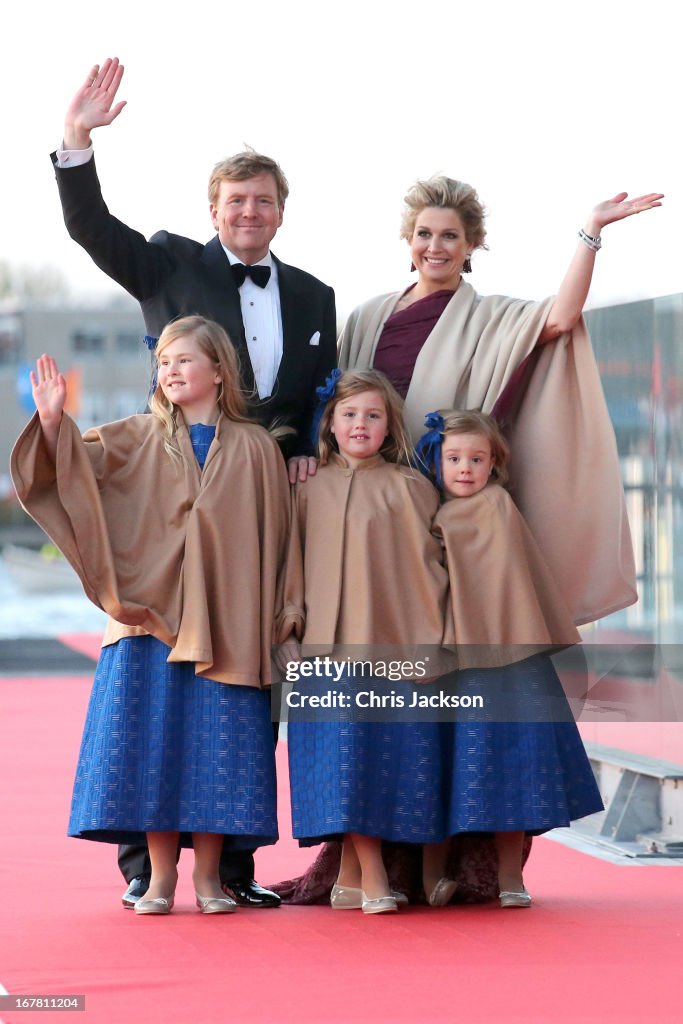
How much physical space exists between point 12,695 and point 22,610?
4721 mm

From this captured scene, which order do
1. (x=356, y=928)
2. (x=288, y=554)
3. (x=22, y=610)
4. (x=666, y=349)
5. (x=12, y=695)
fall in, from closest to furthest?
(x=356, y=928), (x=288, y=554), (x=666, y=349), (x=12, y=695), (x=22, y=610)

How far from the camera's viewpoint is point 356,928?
11.1 ft

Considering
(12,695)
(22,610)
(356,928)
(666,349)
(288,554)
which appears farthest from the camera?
(22,610)

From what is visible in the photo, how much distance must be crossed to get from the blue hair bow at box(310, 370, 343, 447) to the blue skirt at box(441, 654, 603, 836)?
2.25ft

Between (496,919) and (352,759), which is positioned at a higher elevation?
(352,759)

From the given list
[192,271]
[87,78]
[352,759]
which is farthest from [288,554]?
[87,78]

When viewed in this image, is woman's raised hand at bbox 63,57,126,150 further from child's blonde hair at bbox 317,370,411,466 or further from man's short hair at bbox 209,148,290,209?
child's blonde hair at bbox 317,370,411,466

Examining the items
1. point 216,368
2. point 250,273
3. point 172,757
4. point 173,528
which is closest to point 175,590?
point 173,528

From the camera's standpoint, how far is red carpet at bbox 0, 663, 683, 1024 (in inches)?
105

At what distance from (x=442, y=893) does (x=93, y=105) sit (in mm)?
2020

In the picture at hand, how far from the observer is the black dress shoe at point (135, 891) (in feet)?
12.0

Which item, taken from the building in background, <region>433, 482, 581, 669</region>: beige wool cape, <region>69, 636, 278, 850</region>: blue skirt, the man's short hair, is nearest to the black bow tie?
the man's short hair

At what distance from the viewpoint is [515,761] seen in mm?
3641

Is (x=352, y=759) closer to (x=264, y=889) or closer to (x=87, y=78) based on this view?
(x=264, y=889)
